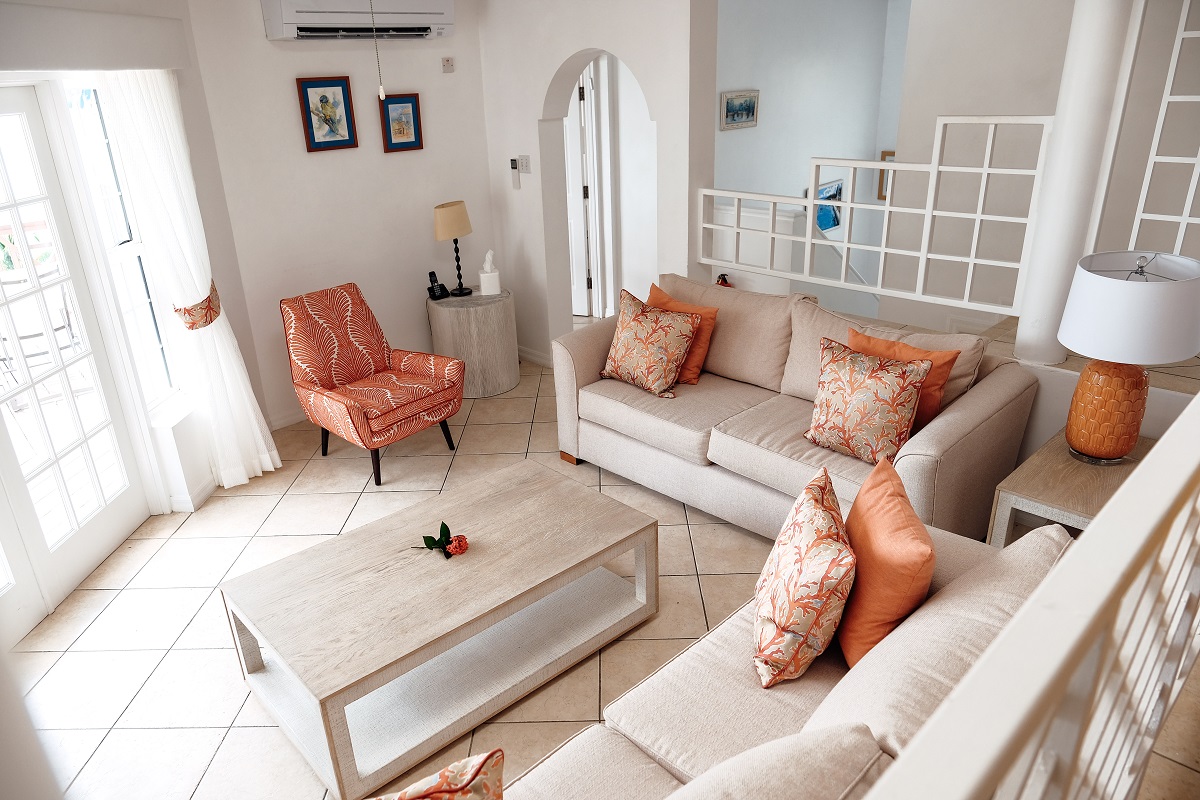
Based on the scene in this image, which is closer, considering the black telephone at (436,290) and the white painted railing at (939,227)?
the white painted railing at (939,227)

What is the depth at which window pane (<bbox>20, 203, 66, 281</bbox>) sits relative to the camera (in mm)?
3238

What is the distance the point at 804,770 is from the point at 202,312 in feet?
11.4

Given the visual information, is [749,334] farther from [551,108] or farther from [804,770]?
[804,770]

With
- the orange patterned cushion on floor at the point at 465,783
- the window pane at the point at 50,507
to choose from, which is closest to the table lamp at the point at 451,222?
the window pane at the point at 50,507

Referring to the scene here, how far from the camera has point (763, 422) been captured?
348 centimetres

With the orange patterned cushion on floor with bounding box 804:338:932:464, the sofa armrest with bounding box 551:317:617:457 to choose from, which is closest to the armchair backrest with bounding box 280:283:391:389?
the sofa armrest with bounding box 551:317:617:457

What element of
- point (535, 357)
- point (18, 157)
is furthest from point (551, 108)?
point (18, 157)

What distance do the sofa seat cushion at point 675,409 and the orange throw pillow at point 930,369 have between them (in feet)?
2.22

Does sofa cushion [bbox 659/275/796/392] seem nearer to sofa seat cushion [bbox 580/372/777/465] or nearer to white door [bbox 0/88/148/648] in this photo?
sofa seat cushion [bbox 580/372/777/465]

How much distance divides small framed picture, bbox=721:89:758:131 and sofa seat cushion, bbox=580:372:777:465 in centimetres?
284

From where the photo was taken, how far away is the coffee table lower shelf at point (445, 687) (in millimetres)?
2422

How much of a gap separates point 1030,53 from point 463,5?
3368 millimetres

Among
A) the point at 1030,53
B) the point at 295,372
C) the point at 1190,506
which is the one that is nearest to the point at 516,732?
the point at 1190,506

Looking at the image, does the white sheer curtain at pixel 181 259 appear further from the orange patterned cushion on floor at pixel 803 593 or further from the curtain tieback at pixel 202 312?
the orange patterned cushion on floor at pixel 803 593
